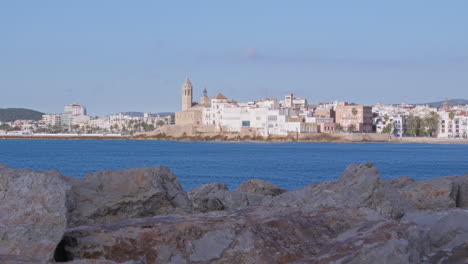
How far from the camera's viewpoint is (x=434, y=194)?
8227 millimetres

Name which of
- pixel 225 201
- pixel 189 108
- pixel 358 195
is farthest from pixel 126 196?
pixel 189 108

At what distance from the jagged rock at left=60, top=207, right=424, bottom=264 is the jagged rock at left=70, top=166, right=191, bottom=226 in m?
1.13

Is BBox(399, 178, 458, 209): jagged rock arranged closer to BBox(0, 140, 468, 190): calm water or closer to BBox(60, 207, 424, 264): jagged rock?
BBox(60, 207, 424, 264): jagged rock

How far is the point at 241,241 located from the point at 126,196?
6.42ft

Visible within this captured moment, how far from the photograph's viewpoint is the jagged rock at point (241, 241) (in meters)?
4.12

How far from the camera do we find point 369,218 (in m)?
4.86

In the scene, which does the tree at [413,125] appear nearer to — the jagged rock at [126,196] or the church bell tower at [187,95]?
the church bell tower at [187,95]

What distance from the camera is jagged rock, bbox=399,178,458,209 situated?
7926 mm

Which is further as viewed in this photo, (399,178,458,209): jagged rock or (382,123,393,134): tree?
(382,123,393,134): tree

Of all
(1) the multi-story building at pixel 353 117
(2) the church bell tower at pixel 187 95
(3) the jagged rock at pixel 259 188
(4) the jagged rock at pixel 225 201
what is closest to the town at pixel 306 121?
(1) the multi-story building at pixel 353 117

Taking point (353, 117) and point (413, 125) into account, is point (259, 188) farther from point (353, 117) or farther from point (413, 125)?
point (413, 125)

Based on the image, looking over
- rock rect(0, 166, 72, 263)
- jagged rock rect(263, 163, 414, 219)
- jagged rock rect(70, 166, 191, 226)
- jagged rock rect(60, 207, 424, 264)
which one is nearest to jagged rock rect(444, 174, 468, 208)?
jagged rock rect(263, 163, 414, 219)

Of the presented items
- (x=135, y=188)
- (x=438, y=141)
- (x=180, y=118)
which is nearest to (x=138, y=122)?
(x=180, y=118)

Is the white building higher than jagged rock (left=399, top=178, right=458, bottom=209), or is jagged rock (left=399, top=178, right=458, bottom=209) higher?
the white building
